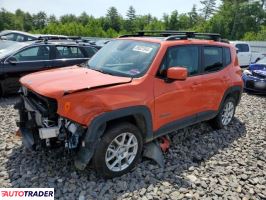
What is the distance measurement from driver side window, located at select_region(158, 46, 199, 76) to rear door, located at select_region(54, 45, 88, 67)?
4.42 metres

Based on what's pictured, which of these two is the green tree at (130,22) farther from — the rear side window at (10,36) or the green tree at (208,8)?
the rear side window at (10,36)

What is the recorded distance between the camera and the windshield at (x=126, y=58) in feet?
13.6

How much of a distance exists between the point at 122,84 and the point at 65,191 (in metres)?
1.50

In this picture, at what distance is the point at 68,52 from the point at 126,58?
14.4ft

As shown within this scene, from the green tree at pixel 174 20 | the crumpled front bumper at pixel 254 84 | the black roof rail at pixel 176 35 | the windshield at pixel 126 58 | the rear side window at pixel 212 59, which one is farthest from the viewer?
the green tree at pixel 174 20

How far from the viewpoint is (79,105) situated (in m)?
3.41

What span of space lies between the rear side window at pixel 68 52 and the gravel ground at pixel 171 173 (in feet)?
10.5

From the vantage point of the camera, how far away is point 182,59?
4.61 metres

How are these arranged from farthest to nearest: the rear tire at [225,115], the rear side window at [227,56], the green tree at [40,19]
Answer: the green tree at [40,19], the rear tire at [225,115], the rear side window at [227,56]

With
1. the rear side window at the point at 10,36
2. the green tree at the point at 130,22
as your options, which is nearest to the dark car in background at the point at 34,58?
the rear side window at the point at 10,36

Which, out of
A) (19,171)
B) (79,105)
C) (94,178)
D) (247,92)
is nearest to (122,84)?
(79,105)

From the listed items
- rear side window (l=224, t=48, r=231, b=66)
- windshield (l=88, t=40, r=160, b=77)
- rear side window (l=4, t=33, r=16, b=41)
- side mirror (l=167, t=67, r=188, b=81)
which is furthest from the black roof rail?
rear side window (l=4, t=33, r=16, b=41)

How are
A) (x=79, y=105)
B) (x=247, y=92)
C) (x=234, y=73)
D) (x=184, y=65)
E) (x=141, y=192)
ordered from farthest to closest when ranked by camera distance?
1. (x=247, y=92)
2. (x=234, y=73)
3. (x=184, y=65)
4. (x=141, y=192)
5. (x=79, y=105)

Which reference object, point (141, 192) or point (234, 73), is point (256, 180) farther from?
point (234, 73)
